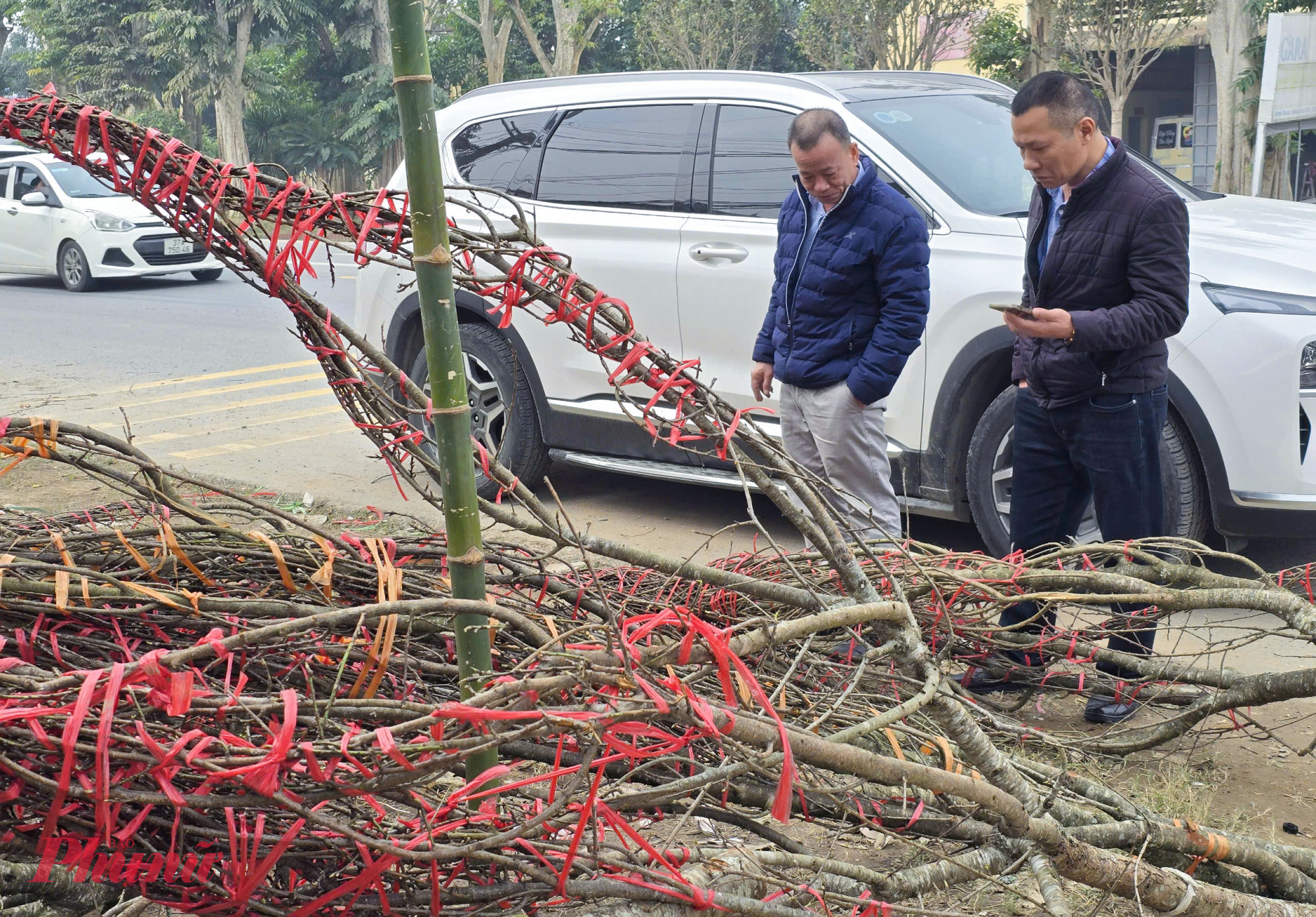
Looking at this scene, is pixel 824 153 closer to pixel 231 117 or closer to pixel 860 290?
pixel 860 290

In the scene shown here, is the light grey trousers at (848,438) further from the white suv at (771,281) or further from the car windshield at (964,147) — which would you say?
the car windshield at (964,147)

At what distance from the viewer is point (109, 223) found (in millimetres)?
16547

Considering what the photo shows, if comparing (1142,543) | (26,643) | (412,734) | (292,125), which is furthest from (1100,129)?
(292,125)

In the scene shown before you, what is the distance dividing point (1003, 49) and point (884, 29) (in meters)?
4.99

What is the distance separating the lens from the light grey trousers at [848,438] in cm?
434

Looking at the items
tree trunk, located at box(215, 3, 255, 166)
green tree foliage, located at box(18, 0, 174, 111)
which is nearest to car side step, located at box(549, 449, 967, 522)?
tree trunk, located at box(215, 3, 255, 166)

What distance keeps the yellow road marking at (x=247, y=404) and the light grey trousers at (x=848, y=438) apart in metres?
5.47

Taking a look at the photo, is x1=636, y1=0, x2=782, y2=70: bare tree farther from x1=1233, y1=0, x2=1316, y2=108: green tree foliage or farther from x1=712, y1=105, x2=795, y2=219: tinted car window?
x1=712, y1=105, x2=795, y2=219: tinted car window

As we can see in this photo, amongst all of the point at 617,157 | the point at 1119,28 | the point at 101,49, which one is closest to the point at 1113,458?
the point at 617,157

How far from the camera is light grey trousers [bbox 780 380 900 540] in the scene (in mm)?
4336

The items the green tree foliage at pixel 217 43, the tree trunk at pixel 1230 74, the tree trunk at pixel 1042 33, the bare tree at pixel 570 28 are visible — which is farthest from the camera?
the green tree foliage at pixel 217 43

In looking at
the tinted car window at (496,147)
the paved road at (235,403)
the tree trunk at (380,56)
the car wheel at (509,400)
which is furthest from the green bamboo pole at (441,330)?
the tree trunk at (380,56)

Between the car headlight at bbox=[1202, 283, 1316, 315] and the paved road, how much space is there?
3.91 ft

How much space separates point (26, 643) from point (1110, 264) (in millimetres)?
2926
